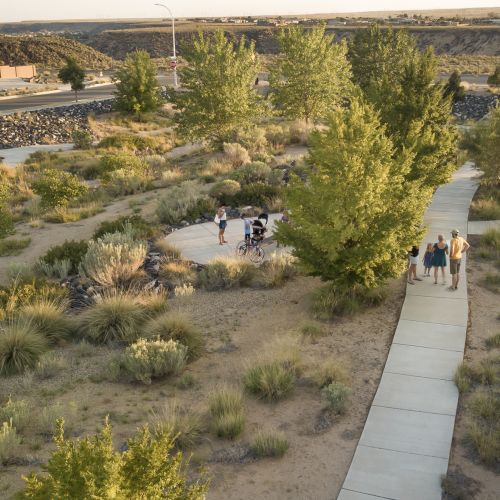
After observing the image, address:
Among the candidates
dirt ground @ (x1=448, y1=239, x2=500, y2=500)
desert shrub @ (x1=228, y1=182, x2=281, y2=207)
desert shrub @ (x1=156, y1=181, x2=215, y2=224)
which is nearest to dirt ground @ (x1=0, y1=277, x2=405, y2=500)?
dirt ground @ (x1=448, y1=239, x2=500, y2=500)

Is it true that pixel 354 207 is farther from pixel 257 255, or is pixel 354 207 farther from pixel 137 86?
pixel 137 86

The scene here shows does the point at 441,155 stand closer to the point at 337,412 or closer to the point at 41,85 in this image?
the point at 337,412

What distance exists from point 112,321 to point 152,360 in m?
2.19

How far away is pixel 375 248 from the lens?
1266 cm

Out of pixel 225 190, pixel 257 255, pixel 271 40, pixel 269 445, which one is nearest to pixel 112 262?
pixel 257 255

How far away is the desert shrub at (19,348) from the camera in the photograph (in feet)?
36.6

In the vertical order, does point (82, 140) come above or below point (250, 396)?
below

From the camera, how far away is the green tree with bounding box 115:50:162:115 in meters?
43.5

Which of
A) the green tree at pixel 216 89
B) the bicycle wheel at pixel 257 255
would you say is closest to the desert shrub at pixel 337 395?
the bicycle wheel at pixel 257 255

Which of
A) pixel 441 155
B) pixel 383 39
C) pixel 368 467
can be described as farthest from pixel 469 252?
pixel 383 39

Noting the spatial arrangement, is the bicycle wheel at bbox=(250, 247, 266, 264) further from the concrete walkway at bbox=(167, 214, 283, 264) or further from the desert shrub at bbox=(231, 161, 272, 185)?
the desert shrub at bbox=(231, 161, 272, 185)

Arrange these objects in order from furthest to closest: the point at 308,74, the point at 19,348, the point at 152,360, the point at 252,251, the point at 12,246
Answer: the point at 308,74 → the point at 12,246 → the point at 252,251 → the point at 19,348 → the point at 152,360

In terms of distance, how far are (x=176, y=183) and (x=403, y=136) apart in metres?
10.4

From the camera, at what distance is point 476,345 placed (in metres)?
11.5
